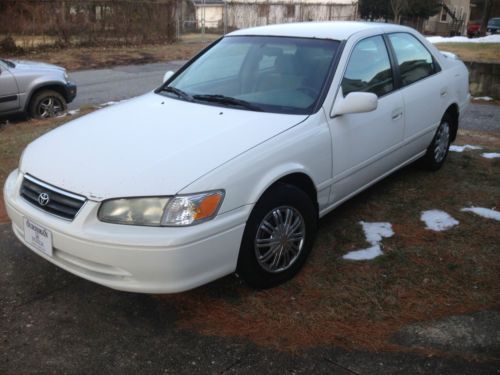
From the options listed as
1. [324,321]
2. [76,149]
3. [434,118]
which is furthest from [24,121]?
[324,321]

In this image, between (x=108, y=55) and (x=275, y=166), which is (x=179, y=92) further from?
(x=108, y=55)

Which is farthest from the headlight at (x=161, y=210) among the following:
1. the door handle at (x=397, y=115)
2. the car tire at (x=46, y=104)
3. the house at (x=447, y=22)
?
the house at (x=447, y=22)

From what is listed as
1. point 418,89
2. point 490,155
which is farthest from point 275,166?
point 490,155

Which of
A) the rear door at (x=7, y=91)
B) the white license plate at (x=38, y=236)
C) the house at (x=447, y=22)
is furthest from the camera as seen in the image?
the house at (x=447, y=22)

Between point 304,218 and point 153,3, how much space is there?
20.2m

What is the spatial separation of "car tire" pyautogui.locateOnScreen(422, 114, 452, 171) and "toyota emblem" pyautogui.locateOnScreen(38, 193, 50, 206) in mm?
3876

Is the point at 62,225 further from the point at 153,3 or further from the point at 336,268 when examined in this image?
the point at 153,3

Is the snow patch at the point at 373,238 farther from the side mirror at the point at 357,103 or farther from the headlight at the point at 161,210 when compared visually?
the headlight at the point at 161,210

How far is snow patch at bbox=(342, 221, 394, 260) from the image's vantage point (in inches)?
150

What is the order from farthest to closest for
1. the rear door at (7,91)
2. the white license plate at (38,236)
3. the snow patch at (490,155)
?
1. the rear door at (7,91)
2. the snow patch at (490,155)
3. the white license plate at (38,236)

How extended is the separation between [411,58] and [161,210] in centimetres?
321

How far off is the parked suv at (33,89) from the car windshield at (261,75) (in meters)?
4.74

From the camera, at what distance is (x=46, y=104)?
8633 mm

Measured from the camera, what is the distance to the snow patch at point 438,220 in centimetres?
428
